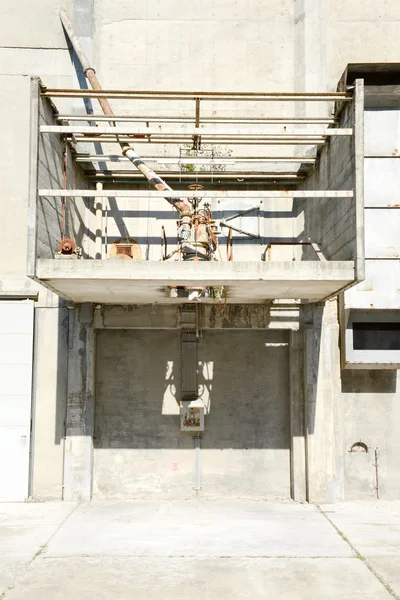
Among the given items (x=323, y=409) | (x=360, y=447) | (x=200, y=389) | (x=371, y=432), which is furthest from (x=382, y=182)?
(x=200, y=389)

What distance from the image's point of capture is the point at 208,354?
13.3 m

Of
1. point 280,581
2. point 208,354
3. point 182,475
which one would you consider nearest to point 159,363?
point 208,354

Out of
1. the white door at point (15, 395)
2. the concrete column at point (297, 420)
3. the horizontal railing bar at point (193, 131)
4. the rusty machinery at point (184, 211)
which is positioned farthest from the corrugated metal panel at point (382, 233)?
the white door at point (15, 395)

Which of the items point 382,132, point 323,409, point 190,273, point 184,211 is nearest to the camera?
point 190,273

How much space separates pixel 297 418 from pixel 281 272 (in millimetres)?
4240

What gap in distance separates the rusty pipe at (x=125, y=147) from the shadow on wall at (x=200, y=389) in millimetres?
3044

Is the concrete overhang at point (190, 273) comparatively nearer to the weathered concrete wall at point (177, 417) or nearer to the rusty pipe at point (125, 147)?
the rusty pipe at point (125, 147)

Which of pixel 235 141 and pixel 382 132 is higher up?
pixel 382 132

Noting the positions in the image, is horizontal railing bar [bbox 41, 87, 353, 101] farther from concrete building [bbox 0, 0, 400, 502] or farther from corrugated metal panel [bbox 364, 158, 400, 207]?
corrugated metal panel [bbox 364, 158, 400, 207]

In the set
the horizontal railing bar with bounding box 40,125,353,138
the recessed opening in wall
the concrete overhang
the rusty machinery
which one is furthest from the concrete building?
the concrete overhang

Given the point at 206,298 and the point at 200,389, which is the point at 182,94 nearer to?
the point at 206,298

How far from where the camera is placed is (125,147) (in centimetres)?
1237

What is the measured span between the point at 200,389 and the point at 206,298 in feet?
8.76

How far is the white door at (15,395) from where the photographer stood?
12.3 metres
